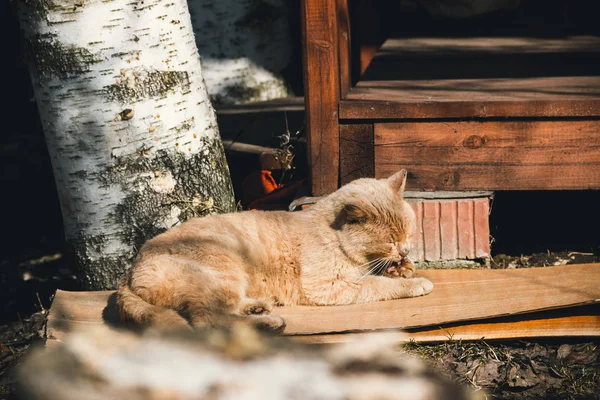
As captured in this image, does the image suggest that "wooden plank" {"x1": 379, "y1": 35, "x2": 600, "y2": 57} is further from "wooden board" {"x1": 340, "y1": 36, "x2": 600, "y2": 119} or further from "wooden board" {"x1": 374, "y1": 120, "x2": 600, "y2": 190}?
"wooden board" {"x1": 374, "y1": 120, "x2": 600, "y2": 190}

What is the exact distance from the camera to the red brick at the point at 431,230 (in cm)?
414

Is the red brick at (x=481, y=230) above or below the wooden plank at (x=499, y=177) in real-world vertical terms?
below

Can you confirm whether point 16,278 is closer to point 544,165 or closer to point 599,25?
point 544,165

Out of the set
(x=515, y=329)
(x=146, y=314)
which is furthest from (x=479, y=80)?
(x=146, y=314)

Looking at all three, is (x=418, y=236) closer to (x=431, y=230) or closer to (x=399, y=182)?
(x=431, y=230)

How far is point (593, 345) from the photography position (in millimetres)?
3312

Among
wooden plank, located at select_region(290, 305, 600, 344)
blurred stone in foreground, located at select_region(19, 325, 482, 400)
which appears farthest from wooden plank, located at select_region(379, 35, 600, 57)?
blurred stone in foreground, located at select_region(19, 325, 482, 400)

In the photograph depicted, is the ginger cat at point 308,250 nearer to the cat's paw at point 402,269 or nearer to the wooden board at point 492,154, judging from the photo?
the cat's paw at point 402,269

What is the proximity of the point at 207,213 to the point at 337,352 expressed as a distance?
1421 mm

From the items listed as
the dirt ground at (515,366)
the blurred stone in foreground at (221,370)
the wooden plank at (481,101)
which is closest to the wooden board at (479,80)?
the wooden plank at (481,101)

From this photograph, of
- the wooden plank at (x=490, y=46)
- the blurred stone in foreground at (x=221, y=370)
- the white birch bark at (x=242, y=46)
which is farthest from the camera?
the white birch bark at (x=242, y=46)

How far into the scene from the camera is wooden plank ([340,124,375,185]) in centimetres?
417

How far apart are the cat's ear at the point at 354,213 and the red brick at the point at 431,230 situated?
674 millimetres

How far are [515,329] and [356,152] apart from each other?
1.43m
